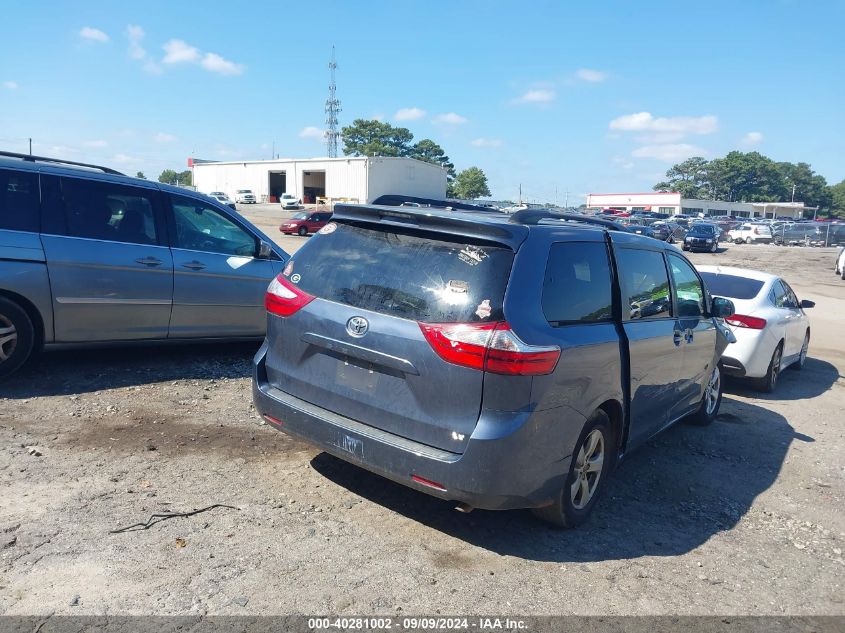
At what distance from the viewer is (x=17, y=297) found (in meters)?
5.85

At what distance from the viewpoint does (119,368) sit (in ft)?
21.9

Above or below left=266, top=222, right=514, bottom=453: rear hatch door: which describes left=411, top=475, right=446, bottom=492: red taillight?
below

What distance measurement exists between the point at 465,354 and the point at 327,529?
133 cm

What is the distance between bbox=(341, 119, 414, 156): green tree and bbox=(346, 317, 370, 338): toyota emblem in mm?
112708

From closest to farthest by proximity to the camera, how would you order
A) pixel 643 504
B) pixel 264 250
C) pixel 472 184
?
pixel 643 504 < pixel 264 250 < pixel 472 184

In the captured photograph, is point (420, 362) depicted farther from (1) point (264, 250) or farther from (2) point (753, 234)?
(2) point (753, 234)

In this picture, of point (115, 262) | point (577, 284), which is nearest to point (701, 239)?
point (115, 262)

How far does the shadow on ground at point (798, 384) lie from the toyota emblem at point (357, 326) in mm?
6248

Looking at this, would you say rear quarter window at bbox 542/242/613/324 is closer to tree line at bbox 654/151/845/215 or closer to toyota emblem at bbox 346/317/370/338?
toyota emblem at bbox 346/317/370/338

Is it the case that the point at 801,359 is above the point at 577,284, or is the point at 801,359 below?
below

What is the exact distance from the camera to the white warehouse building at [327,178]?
227 ft

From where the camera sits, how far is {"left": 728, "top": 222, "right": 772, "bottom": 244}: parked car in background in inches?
1939

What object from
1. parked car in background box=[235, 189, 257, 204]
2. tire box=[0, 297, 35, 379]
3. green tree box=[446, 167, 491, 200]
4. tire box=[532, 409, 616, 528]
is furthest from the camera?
green tree box=[446, 167, 491, 200]

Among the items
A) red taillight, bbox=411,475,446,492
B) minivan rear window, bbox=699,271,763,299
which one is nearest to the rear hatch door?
red taillight, bbox=411,475,446,492
